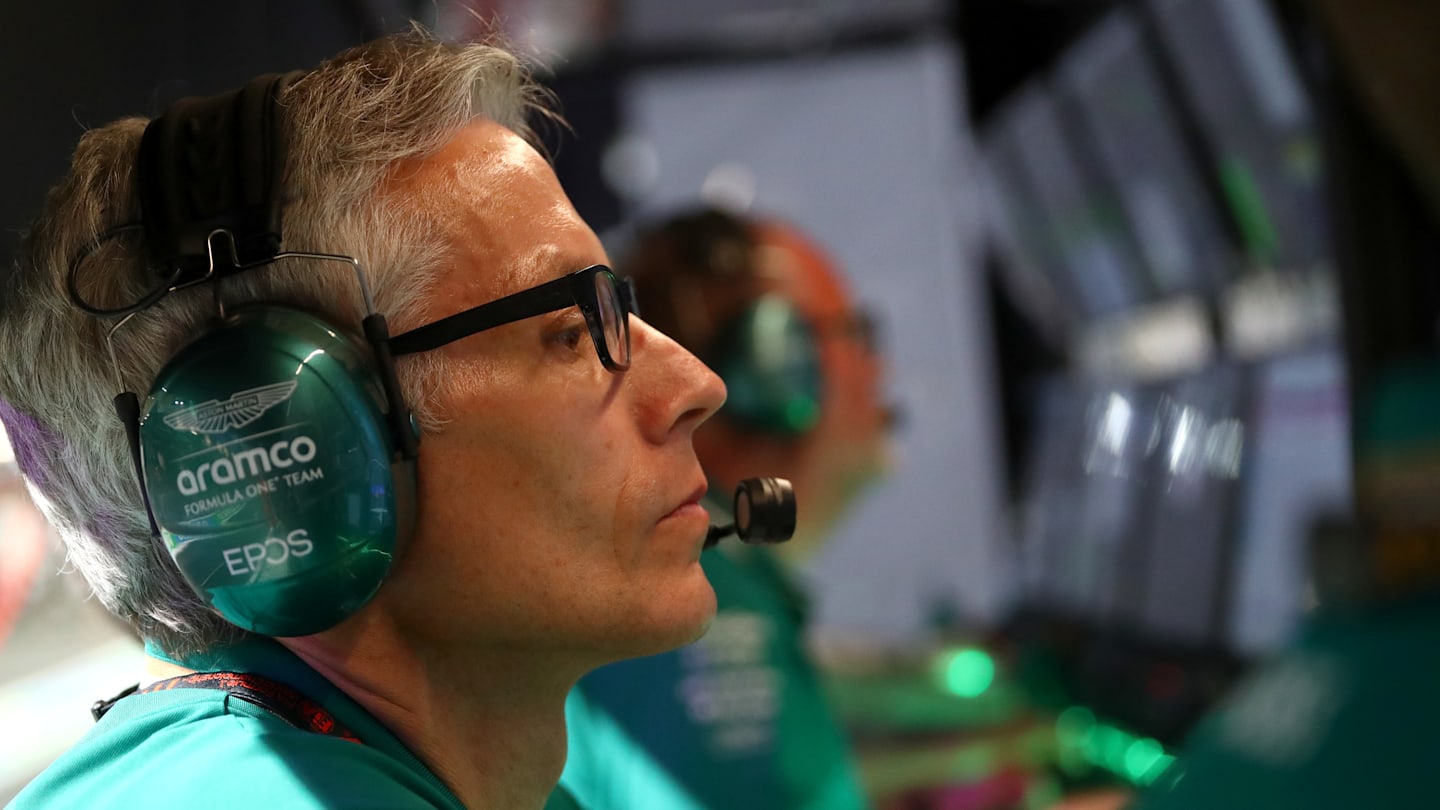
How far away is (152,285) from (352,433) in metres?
0.24

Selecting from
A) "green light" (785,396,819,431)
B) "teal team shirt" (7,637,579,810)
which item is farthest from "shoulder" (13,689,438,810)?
"green light" (785,396,819,431)

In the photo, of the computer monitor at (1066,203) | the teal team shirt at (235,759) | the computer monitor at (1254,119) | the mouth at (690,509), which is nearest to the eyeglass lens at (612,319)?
the mouth at (690,509)

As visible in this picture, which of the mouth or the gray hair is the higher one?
the gray hair

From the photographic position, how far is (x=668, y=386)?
1.19 metres

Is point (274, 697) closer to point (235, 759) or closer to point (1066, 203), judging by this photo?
point (235, 759)

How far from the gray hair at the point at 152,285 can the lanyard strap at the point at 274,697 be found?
7 centimetres

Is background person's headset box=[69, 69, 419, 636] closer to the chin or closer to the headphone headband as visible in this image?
the headphone headband

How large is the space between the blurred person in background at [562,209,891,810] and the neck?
1.68 feet

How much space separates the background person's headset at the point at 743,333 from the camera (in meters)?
2.71

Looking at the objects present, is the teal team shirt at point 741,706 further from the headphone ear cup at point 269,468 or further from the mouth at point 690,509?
the headphone ear cup at point 269,468

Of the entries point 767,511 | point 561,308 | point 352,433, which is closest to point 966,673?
point 767,511

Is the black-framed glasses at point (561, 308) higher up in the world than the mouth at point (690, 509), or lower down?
higher up

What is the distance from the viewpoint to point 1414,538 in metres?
0.46

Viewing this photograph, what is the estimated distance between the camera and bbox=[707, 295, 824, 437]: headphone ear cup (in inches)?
107
